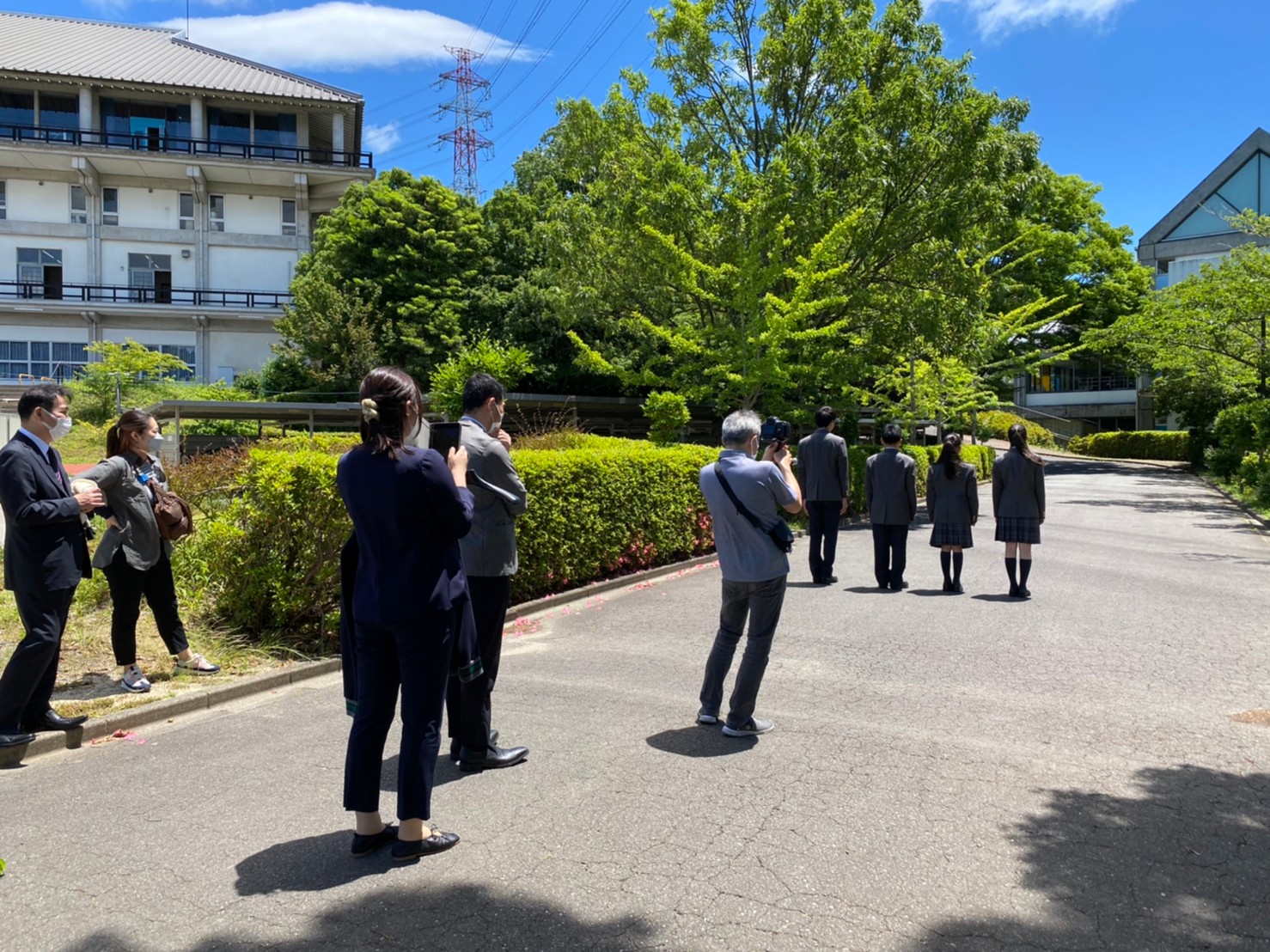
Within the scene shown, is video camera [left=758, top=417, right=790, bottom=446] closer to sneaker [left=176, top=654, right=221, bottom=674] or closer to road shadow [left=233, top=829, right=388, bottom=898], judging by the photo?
road shadow [left=233, top=829, right=388, bottom=898]

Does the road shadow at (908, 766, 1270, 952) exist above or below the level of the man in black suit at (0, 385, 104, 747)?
below

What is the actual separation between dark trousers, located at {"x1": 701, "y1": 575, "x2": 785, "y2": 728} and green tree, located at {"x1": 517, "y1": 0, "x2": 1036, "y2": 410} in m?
12.0

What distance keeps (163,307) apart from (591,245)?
3003 cm

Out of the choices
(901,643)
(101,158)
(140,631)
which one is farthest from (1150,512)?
(101,158)

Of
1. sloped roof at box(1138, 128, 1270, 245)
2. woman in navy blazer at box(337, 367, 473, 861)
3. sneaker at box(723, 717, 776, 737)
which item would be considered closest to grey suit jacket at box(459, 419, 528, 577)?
woman in navy blazer at box(337, 367, 473, 861)

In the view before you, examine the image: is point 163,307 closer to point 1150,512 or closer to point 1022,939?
point 1150,512

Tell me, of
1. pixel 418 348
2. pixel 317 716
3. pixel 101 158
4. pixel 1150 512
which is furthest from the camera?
pixel 101 158

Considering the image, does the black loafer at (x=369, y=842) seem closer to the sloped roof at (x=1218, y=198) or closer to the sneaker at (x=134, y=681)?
the sneaker at (x=134, y=681)

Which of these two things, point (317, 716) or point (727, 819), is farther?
point (317, 716)

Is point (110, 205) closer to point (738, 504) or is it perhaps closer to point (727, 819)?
point (738, 504)

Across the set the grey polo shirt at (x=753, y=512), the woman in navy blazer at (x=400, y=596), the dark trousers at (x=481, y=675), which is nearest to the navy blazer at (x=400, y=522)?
the woman in navy blazer at (x=400, y=596)

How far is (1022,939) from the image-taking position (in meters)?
3.12

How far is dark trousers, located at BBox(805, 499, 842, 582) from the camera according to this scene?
35.1 feet

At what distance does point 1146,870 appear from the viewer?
365 cm
